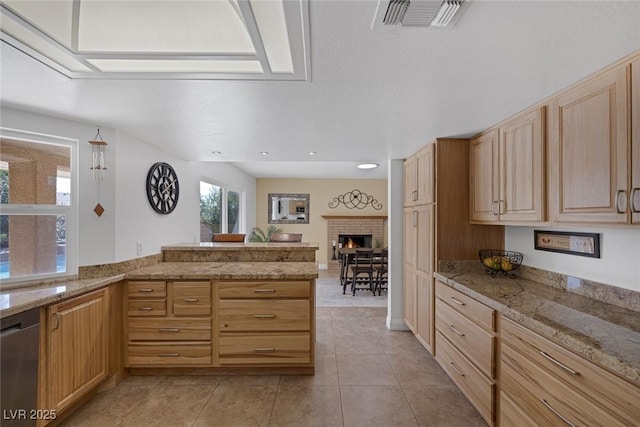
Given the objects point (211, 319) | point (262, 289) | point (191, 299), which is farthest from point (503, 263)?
point (191, 299)

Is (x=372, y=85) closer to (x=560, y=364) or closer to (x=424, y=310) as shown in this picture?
(x=560, y=364)

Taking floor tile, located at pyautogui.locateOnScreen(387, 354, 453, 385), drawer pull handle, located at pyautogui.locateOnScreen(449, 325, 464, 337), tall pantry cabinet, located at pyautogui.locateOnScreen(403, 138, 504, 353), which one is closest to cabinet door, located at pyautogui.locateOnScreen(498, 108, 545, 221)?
tall pantry cabinet, located at pyautogui.locateOnScreen(403, 138, 504, 353)

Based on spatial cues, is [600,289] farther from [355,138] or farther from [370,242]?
[370,242]

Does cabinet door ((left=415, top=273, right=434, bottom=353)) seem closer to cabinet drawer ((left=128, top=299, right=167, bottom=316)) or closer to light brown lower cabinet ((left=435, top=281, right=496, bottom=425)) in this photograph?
light brown lower cabinet ((left=435, top=281, right=496, bottom=425))

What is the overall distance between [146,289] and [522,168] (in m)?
3.16

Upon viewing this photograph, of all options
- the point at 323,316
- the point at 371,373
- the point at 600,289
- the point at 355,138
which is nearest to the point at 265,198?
the point at 323,316

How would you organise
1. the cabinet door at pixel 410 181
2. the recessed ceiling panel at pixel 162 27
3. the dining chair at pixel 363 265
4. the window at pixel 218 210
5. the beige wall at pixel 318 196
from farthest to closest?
the beige wall at pixel 318 196
the dining chair at pixel 363 265
the window at pixel 218 210
the cabinet door at pixel 410 181
the recessed ceiling panel at pixel 162 27

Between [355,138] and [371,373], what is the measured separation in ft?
7.22

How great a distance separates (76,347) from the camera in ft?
6.67

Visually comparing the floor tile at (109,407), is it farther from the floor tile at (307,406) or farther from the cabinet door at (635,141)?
the cabinet door at (635,141)

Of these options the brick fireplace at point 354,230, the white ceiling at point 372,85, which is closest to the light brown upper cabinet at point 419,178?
the white ceiling at point 372,85

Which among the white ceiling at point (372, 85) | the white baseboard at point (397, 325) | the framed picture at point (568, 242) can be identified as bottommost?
the white baseboard at point (397, 325)

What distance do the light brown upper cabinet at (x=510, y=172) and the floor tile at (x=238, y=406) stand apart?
7.65 ft

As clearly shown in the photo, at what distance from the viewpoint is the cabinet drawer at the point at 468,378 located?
1.86 m
